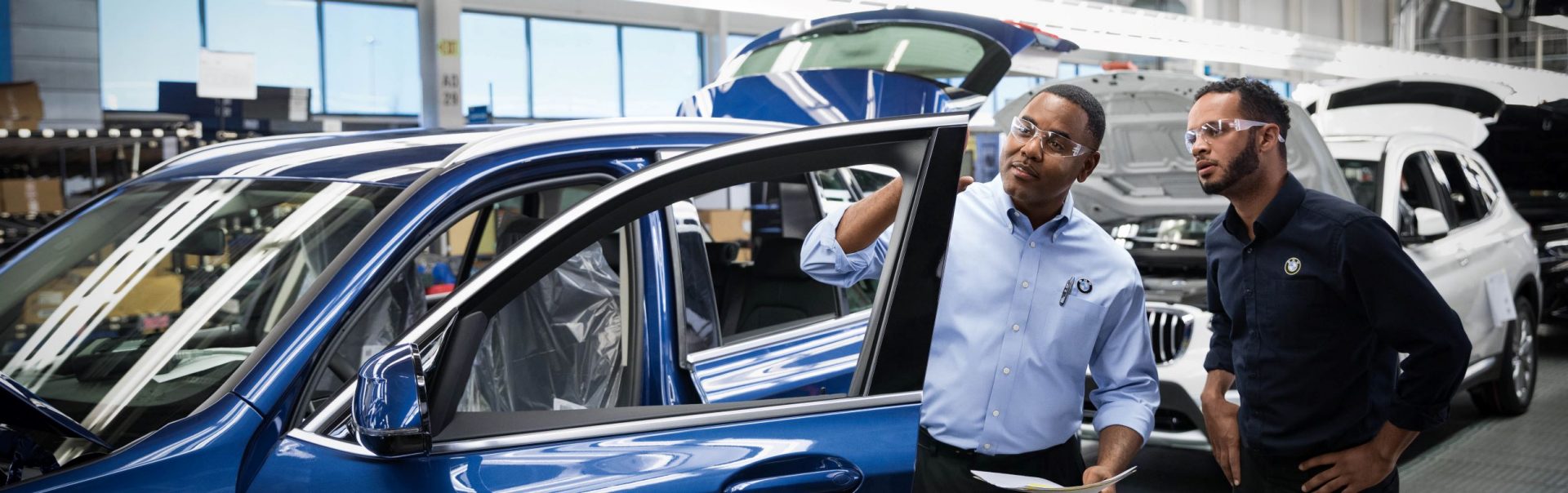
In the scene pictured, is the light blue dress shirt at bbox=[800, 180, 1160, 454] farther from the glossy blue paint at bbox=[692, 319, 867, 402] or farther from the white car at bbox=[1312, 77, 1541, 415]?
the white car at bbox=[1312, 77, 1541, 415]

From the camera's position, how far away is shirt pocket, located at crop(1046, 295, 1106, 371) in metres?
2.06

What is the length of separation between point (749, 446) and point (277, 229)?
1137mm

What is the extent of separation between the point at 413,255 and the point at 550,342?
68 centimetres

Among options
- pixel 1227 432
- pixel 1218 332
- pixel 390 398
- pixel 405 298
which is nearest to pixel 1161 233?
pixel 1218 332

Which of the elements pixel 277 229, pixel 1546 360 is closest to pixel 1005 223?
pixel 277 229

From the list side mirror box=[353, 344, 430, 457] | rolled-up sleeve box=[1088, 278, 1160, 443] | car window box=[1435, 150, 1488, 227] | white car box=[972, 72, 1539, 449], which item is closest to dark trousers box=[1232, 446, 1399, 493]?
rolled-up sleeve box=[1088, 278, 1160, 443]

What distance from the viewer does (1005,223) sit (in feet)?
6.91

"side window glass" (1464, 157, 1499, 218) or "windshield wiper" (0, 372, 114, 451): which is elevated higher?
"side window glass" (1464, 157, 1499, 218)

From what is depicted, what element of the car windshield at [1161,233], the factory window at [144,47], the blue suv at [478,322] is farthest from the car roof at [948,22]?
the factory window at [144,47]

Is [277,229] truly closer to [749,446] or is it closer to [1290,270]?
[749,446]

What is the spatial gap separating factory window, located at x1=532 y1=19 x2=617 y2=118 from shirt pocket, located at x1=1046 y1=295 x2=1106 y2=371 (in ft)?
48.6

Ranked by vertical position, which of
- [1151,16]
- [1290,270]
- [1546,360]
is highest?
[1151,16]

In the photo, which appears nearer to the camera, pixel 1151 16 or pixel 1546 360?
pixel 1546 360

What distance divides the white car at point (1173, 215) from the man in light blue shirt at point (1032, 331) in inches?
87.3
